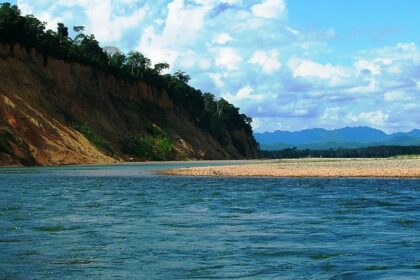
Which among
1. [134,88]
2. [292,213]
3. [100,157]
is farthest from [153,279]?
[134,88]

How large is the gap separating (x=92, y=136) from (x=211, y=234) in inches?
3112

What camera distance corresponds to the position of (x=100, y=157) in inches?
3652

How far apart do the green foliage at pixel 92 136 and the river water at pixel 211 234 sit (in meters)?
58.4

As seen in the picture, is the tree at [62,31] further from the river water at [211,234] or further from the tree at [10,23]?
the river water at [211,234]

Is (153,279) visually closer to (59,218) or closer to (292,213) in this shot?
(59,218)

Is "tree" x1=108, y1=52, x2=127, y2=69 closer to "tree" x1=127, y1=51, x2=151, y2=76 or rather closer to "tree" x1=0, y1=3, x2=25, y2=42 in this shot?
"tree" x1=127, y1=51, x2=151, y2=76

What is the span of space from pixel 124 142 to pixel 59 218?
85391mm

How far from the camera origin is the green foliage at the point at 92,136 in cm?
9638

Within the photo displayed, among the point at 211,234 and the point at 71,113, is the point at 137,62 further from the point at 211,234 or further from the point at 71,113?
the point at 211,234

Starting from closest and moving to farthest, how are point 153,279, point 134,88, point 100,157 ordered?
point 153,279 < point 100,157 < point 134,88

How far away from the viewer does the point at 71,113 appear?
102 m

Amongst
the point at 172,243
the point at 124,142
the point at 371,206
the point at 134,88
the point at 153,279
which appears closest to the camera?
the point at 153,279

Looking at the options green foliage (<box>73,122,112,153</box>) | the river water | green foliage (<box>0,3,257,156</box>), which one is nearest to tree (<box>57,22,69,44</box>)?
green foliage (<box>0,3,257,156</box>)

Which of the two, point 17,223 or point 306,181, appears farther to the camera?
point 306,181
